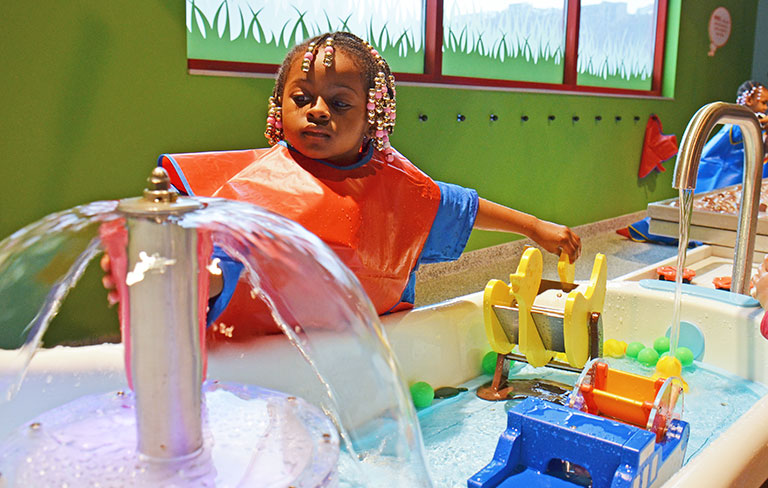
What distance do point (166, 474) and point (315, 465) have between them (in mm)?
76

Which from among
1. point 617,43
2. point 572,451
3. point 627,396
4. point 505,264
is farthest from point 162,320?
point 617,43

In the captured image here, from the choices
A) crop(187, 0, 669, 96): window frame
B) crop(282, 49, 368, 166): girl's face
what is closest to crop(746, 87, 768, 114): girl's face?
crop(187, 0, 669, 96): window frame

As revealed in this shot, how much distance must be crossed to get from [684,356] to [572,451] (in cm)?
58

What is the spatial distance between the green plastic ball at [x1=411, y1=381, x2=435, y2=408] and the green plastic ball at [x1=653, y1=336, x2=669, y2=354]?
462mm

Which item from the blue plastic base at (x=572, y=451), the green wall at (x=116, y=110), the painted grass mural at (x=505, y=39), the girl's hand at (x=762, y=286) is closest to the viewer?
the blue plastic base at (x=572, y=451)

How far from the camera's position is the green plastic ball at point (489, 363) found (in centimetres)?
123

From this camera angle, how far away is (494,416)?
108 centimetres

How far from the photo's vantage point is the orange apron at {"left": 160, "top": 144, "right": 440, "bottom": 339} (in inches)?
42.7

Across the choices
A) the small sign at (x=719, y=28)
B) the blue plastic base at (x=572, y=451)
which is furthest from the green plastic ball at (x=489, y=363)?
the small sign at (x=719, y=28)

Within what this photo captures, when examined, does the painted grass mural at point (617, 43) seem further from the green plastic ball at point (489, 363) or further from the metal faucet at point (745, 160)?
the green plastic ball at point (489, 363)

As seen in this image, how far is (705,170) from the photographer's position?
12.1 feet

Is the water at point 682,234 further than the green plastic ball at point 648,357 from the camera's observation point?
No

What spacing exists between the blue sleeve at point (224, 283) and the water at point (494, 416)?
49cm

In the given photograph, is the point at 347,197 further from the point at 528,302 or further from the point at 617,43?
the point at 617,43
